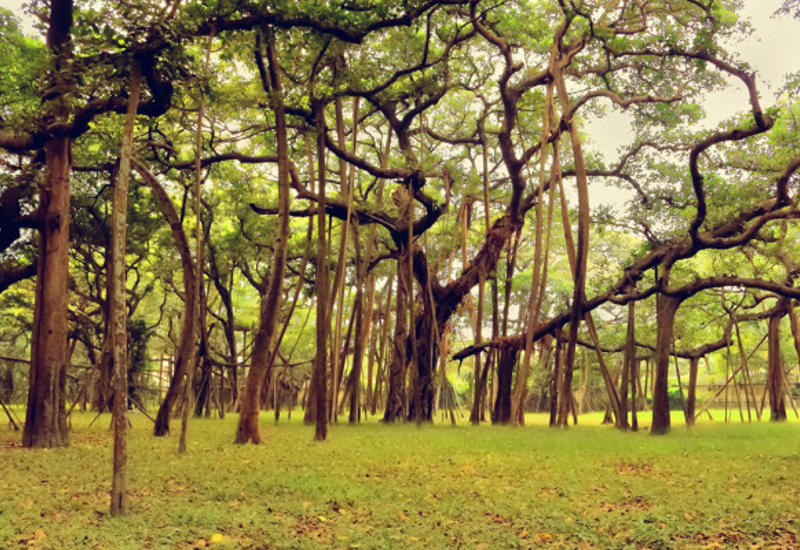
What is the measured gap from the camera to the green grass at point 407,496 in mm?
3705

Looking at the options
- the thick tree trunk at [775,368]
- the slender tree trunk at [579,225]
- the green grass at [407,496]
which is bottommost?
the green grass at [407,496]

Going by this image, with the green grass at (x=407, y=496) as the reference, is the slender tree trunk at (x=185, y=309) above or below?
above

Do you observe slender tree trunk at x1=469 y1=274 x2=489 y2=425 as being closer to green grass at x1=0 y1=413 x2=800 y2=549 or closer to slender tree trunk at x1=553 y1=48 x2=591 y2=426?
slender tree trunk at x1=553 y1=48 x2=591 y2=426

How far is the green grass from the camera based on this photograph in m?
3.71

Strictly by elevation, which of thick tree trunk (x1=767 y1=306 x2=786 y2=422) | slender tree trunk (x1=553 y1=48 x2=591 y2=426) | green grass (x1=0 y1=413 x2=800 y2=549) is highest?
slender tree trunk (x1=553 y1=48 x2=591 y2=426)

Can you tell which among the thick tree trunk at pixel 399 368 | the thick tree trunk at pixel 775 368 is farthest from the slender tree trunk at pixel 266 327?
the thick tree trunk at pixel 775 368

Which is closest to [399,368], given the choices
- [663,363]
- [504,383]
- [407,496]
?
[504,383]

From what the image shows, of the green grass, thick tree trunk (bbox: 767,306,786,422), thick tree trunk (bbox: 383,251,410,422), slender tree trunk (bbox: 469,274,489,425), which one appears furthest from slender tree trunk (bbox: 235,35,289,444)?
thick tree trunk (bbox: 767,306,786,422)

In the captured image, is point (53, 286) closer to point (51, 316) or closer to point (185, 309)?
point (51, 316)

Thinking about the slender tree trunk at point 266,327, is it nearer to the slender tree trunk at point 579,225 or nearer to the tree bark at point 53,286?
the tree bark at point 53,286

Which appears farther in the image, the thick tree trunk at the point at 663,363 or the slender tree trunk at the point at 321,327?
the thick tree trunk at the point at 663,363

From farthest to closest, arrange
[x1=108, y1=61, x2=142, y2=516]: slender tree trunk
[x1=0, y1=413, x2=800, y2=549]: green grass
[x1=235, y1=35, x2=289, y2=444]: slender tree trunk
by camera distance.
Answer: [x1=235, y1=35, x2=289, y2=444]: slender tree trunk → [x1=108, y1=61, x2=142, y2=516]: slender tree trunk → [x1=0, y1=413, x2=800, y2=549]: green grass

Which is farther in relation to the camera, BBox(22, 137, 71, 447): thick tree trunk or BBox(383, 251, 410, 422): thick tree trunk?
BBox(383, 251, 410, 422): thick tree trunk

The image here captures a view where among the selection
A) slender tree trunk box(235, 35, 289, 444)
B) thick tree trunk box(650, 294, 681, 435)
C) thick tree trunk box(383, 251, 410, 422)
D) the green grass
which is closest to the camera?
the green grass
